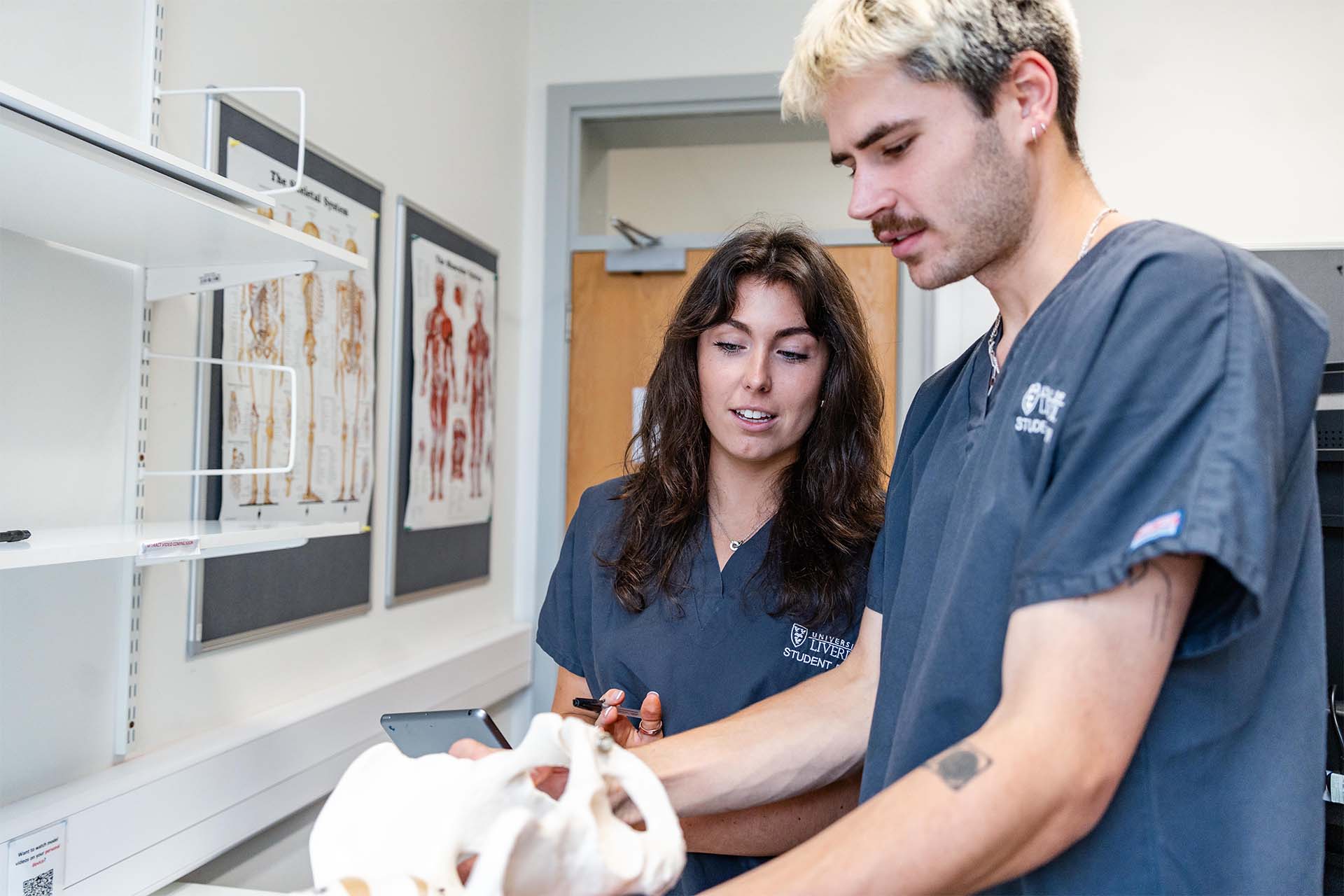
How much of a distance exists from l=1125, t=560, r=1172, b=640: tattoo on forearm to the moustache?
38cm

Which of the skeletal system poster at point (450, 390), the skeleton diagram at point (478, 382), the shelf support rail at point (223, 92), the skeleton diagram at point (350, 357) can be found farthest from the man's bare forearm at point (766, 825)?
the skeleton diagram at point (478, 382)

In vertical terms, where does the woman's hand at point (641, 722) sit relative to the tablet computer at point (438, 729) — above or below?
below

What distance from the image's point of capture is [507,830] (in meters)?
0.62

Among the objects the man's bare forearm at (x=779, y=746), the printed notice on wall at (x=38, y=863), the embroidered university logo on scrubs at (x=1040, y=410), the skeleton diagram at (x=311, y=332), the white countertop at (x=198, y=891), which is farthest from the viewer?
the skeleton diagram at (x=311, y=332)

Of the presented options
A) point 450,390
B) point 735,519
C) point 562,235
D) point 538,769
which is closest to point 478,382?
point 450,390

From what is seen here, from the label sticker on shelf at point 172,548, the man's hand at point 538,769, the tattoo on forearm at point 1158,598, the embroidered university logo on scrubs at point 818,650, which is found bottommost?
the man's hand at point 538,769

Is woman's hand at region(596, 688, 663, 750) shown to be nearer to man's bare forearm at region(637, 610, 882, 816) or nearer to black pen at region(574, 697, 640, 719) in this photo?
black pen at region(574, 697, 640, 719)

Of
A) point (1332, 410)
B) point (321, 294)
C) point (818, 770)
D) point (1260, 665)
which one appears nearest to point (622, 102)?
point (321, 294)

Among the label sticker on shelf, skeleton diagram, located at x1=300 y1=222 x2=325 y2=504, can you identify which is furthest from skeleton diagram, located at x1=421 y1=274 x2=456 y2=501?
the label sticker on shelf

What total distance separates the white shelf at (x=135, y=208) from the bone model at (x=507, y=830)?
644 millimetres

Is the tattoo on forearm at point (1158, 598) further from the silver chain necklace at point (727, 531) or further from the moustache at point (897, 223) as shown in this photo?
the silver chain necklace at point (727, 531)

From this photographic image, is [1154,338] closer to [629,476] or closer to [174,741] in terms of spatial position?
[629,476]

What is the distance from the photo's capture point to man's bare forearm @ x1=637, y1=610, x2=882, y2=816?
998 mm

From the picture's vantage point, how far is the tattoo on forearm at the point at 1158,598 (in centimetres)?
65
